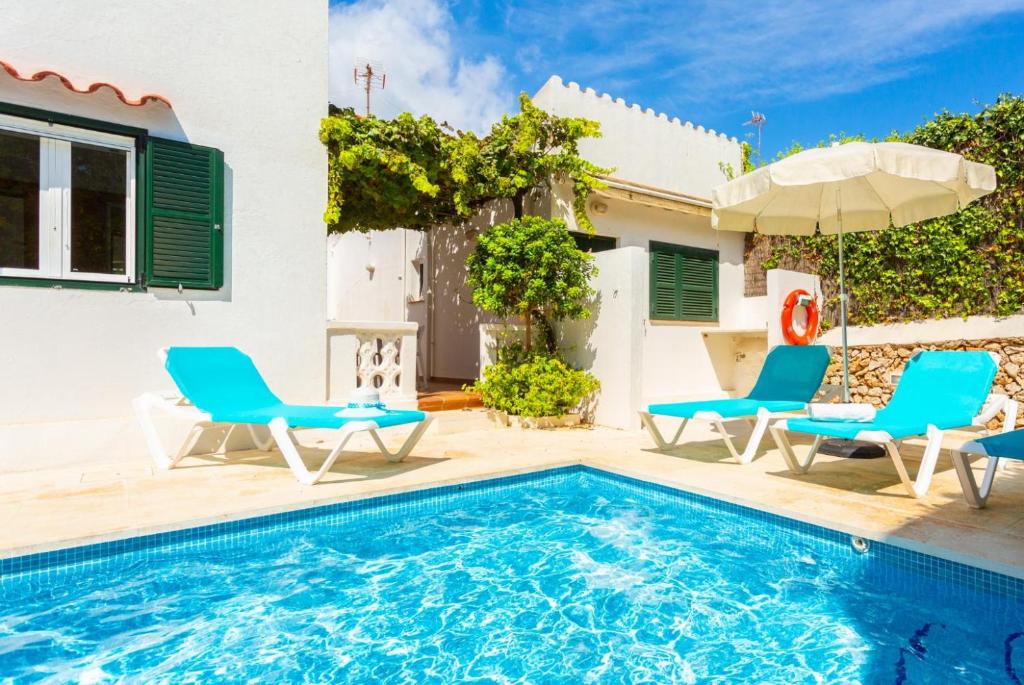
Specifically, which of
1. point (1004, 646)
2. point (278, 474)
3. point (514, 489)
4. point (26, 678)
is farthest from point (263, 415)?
point (1004, 646)

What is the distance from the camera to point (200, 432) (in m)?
5.89

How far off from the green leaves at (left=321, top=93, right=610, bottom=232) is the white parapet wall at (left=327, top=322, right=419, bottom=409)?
4.54 ft

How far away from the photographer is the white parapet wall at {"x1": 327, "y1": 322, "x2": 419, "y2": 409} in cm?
753

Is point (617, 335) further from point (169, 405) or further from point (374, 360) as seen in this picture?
point (169, 405)

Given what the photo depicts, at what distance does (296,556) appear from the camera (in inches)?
163

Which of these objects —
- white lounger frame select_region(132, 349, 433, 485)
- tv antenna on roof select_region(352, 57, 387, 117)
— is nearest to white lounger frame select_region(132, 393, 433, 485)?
white lounger frame select_region(132, 349, 433, 485)

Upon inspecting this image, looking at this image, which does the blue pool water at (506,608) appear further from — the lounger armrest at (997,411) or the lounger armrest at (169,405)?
the lounger armrest at (997,411)

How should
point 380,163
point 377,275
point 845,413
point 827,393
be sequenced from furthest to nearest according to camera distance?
point 377,275
point 380,163
point 827,393
point 845,413

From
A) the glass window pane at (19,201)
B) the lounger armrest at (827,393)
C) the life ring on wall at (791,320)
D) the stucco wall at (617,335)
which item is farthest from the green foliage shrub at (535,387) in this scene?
the glass window pane at (19,201)

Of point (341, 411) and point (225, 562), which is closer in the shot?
point (225, 562)

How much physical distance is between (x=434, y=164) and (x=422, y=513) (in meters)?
4.84

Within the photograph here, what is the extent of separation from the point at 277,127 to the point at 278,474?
12.6 ft

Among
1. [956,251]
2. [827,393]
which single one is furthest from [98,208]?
[956,251]

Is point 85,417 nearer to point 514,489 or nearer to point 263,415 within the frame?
point 263,415
